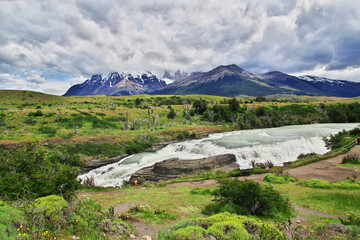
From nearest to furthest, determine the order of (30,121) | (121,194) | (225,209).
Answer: (225,209), (121,194), (30,121)

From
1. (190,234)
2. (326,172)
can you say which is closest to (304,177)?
(326,172)

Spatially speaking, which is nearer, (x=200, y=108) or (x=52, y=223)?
(x=52, y=223)

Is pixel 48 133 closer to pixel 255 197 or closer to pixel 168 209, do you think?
pixel 168 209

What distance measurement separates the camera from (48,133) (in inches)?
1478

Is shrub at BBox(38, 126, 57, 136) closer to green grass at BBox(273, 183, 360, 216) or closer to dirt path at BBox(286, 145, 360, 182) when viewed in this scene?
green grass at BBox(273, 183, 360, 216)

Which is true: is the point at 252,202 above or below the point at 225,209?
above

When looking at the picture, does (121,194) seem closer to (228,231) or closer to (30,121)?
(228,231)

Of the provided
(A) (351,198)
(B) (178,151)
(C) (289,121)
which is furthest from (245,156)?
(C) (289,121)

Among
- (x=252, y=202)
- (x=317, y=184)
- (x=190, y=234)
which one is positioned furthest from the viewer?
(x=317, y=184)

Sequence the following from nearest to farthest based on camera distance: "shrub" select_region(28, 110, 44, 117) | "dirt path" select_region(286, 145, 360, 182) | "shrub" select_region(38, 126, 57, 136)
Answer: "dirt path" select_region(286, 145, 360, 182) < "shrub" select_region(38, 126, 57, 136) < "shrub" select_region(28, 110, 44, 117)

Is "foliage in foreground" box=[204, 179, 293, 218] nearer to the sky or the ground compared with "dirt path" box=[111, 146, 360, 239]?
nearer to the sky

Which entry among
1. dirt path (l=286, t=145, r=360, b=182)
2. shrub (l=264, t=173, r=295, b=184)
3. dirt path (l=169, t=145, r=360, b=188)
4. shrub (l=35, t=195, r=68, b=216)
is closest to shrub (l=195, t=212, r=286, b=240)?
shrub (l=35, t=195, r=68, b=216)

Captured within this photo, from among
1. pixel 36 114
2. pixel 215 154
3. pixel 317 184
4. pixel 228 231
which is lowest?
pixel 215 154

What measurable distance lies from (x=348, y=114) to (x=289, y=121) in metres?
24.7
